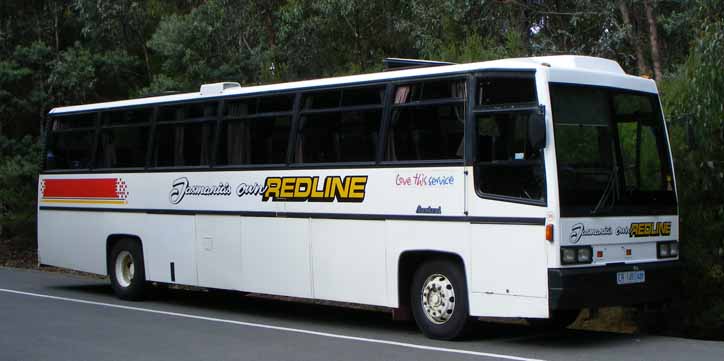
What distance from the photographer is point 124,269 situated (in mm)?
16469

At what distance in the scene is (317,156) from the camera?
42.1 feet

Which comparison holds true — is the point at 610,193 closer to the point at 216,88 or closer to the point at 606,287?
the point at 606,287

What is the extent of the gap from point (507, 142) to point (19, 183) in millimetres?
18488

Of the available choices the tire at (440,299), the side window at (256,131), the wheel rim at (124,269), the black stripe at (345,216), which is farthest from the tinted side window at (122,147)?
the tire at (440,299)

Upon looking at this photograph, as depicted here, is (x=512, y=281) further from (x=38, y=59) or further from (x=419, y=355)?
(x=38, y=59)

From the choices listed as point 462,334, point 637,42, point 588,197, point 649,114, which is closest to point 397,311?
point 462,334

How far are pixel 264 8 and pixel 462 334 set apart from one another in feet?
59.5

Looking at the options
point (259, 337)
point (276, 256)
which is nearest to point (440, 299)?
point (259, 337)

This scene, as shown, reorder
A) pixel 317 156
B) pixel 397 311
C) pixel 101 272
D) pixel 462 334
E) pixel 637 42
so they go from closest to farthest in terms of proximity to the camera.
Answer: pixel 462 334 → pixel 397 311 → pixel 317 156 → pixel 101 272 → pixel 637 42

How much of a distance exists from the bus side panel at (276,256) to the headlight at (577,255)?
13.0 ft

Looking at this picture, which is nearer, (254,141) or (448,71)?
(448,71)

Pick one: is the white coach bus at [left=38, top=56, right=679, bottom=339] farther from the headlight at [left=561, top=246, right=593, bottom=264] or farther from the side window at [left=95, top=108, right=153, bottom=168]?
the side window at [left=95, top=108, right=153, bottom=168]

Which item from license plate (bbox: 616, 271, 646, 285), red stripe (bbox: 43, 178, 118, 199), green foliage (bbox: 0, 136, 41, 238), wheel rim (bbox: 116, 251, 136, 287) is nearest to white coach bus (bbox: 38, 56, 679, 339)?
license plate (bbox: 616, 271, 646, 285)

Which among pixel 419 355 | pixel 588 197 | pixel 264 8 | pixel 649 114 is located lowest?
pixel 419 355
